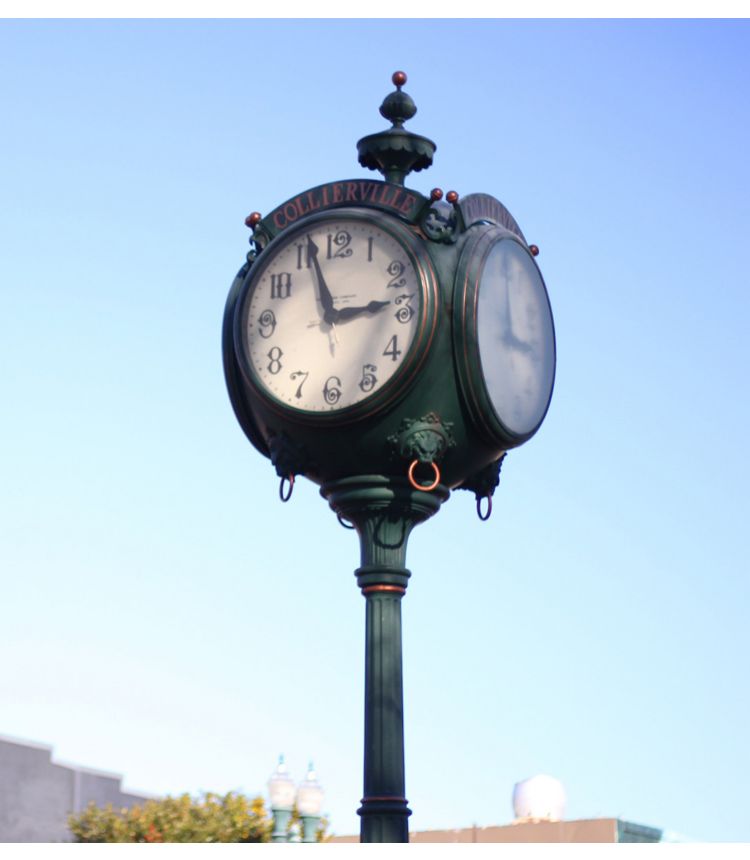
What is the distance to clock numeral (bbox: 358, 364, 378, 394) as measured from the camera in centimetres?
954

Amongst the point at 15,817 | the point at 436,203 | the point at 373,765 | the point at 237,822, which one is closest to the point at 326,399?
the point at 436,203

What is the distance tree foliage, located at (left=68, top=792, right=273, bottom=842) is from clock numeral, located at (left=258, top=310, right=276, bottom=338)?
1455 cm

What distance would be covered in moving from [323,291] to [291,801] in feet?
34.3

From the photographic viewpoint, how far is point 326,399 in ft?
31.8

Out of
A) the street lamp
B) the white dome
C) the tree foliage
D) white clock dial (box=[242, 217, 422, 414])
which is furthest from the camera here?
the white dome

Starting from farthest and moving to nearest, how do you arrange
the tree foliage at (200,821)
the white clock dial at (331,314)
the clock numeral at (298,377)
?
the tree foliage at (200,821), the clock numeral at (298,377), the white clock dial at (331,314)

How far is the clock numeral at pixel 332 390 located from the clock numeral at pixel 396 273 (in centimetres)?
57

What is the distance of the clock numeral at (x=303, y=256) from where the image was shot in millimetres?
9922

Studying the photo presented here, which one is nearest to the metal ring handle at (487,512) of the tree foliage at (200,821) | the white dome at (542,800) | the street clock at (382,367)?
the street clock at (382,367)

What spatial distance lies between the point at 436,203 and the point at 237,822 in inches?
607

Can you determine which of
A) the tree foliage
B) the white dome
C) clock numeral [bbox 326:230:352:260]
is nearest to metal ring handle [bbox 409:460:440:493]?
clock numeral [bbox 326:230:352:260]

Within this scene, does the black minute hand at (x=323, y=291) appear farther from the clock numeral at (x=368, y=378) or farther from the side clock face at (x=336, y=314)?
the clock numeral at (x=368, y=378)

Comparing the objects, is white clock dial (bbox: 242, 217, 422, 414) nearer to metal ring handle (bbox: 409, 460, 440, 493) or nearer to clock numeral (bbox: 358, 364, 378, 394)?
clock numeral (bbox: 358, 364, 378, 394)
